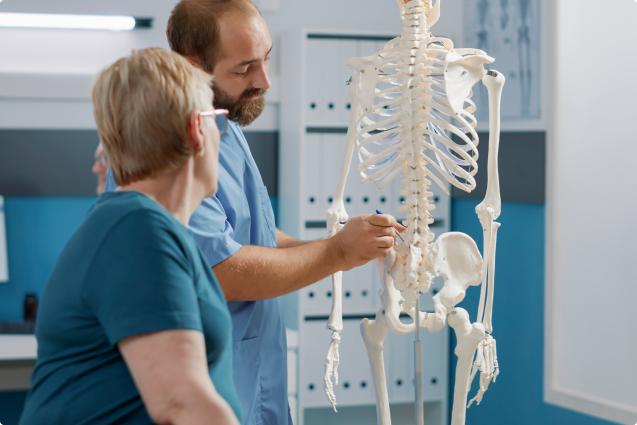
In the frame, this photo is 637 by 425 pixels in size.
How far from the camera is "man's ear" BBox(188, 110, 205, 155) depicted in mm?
680

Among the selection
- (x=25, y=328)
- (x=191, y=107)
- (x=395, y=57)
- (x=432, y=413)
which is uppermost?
(x=395, y=57)

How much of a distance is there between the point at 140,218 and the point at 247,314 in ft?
2.16

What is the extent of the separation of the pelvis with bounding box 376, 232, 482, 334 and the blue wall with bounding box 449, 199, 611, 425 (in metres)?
1.00

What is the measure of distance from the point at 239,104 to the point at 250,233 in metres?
0.29

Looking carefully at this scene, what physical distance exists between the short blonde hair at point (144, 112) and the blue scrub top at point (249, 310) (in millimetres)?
434

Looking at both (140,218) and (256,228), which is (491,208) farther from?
(140,218)

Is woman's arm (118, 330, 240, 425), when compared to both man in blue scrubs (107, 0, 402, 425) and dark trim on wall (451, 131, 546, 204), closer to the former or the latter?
man in blue scrubs (107, 0, 402, 425)

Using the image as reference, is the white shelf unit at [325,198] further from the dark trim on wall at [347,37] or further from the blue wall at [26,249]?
the blue wall at [26,249]

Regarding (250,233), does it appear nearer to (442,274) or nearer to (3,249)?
(442,274)

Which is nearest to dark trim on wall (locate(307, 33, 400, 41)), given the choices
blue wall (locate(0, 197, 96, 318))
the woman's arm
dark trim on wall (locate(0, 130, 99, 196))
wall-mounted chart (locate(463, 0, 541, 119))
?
wall-mounted chart (locate(463, 0, 541, 119))

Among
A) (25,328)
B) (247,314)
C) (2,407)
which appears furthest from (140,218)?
(2,407)

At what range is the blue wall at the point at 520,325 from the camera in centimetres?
226

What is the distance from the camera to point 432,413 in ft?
9.34

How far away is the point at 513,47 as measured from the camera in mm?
2355
